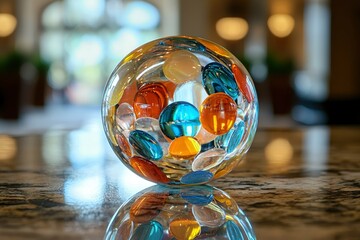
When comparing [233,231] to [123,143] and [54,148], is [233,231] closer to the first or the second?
[123,143]

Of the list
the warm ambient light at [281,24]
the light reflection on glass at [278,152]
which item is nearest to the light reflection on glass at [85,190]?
the light reflection on glass at [278,152]

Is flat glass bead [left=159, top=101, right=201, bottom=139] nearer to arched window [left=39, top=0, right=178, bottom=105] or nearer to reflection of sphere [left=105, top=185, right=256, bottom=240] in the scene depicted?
reflection of sphere [left=105, top=185, right=256, bottom=240]

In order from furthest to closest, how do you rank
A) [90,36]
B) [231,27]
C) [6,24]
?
[90,36], [6,24], [231,27]

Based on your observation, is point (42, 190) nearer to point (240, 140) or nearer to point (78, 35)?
point (240, 140)

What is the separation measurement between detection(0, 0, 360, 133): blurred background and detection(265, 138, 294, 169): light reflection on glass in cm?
579

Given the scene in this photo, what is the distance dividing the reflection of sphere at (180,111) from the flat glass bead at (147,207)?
0.12 feet

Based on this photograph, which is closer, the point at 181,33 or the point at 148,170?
the point at 148,170

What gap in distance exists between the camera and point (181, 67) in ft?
2.34

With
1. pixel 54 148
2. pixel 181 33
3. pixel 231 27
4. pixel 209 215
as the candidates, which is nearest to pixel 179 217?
pixel 209 215

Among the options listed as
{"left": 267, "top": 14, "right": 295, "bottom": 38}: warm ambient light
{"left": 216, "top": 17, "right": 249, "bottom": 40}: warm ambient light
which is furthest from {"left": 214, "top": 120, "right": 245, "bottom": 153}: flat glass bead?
{"left": 216, "top": 17, "right": 249, "bottom": 40}: warm ambient light

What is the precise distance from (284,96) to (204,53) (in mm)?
Result: 7961

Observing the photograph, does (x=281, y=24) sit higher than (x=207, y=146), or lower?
higher

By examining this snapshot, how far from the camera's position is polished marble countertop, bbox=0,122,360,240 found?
1.80ft

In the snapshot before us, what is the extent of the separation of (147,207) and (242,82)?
20cm
